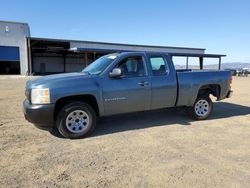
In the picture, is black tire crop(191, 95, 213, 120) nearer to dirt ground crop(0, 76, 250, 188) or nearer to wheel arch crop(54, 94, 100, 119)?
dirt ground crop(0, 76, 250, 188)

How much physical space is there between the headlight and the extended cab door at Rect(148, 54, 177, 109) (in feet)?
8.55

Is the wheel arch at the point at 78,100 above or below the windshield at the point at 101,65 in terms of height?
below

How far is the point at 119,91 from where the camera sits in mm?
5871

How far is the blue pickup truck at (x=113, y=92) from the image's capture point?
207 inches

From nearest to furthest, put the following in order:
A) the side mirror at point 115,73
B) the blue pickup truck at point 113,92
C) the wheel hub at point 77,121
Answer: the blue pickup truck at point 113,92 → the wheel hub at point 77,121 → the side mirror at point 115,73

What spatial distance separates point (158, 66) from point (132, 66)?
776 mm

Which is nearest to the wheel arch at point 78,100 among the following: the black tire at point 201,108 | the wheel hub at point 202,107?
the black tire at point 201,108

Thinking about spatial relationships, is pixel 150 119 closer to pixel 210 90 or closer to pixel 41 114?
pixel 210 90

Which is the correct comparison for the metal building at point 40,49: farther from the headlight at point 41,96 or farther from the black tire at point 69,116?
the headlight at point 41,96

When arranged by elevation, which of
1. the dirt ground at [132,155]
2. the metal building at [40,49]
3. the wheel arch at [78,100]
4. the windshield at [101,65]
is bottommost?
the dirt ground at [132,155]

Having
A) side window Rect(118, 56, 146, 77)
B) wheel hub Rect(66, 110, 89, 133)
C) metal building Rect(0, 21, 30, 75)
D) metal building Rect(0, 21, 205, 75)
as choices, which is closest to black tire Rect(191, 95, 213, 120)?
side window Rect(118, 56, 146, 77)

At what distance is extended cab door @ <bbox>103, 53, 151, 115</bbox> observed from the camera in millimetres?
5802

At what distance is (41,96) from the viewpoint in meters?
5.17

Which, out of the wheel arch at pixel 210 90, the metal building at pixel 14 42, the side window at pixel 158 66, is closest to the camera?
the side window at pixel 158 66
